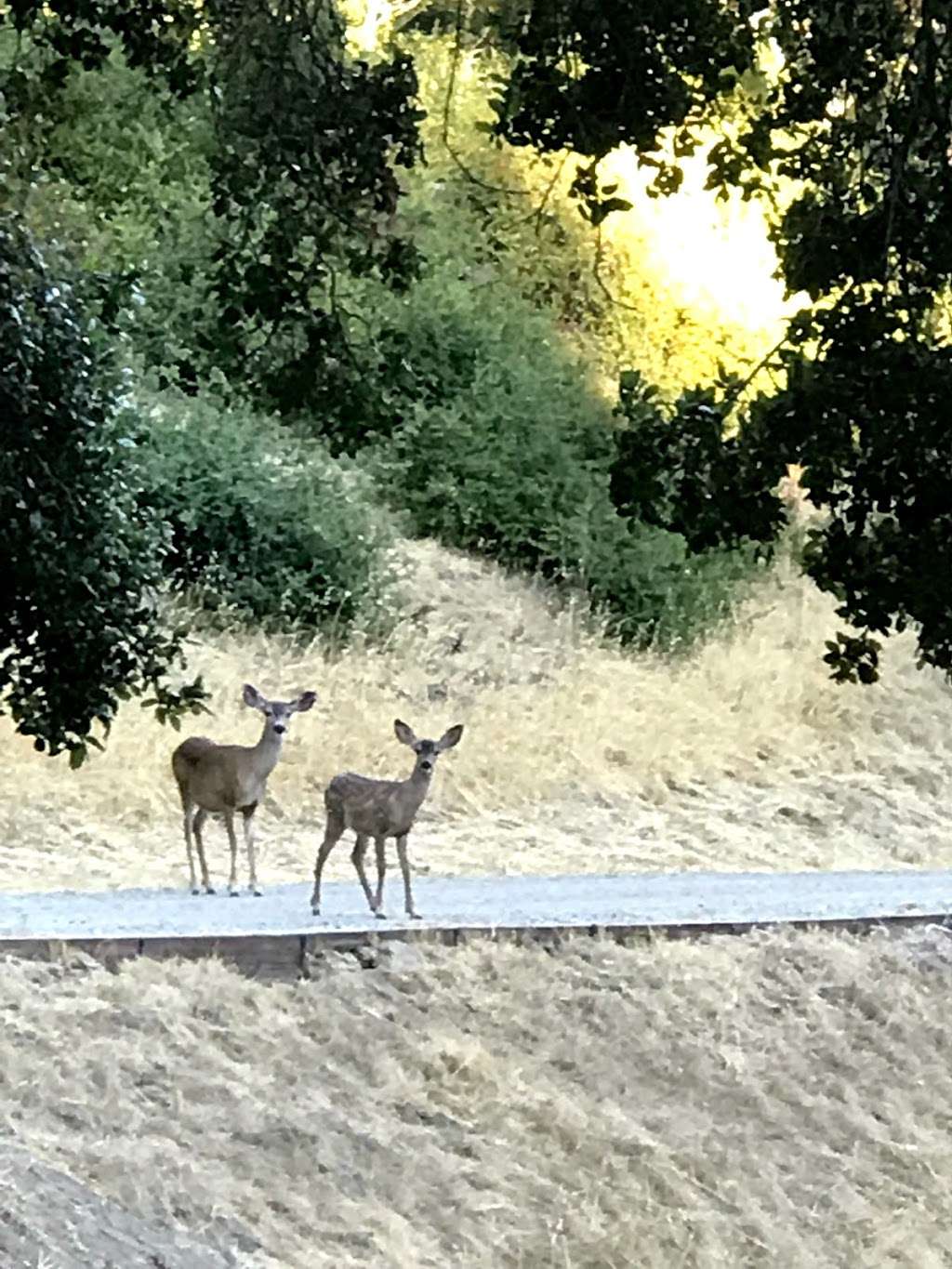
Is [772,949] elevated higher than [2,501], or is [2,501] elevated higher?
[2,501]

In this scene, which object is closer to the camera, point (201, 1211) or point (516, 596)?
point (201, 1211)

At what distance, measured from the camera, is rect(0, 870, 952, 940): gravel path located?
4.82 meters

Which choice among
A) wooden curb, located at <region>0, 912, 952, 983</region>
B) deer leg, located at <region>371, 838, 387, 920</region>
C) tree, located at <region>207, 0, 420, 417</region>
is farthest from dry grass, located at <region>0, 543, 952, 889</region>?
tree, located at <region>207, 0, 420, 417</region>

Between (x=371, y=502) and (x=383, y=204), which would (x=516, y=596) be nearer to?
(x=371, y=502)

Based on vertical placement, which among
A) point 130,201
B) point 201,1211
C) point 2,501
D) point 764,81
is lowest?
point 201,1211

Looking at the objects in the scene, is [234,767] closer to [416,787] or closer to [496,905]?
[416,787]

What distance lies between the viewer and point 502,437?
35.3 feet

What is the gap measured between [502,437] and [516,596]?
3.08 ft

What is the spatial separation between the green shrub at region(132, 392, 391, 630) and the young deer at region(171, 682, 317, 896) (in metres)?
4.34

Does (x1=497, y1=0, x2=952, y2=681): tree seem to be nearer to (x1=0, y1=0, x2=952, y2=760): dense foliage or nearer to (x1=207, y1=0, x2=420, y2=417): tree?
(x1=0, y1=0, x2=952, y2=760): dense foliage

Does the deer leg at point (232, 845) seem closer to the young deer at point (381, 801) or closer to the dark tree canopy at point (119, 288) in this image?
the young deer at point (381, 801)

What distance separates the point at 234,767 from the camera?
4.83m

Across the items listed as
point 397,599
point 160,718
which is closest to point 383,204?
point 160,718

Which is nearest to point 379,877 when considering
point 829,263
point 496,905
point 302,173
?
point 496,905
